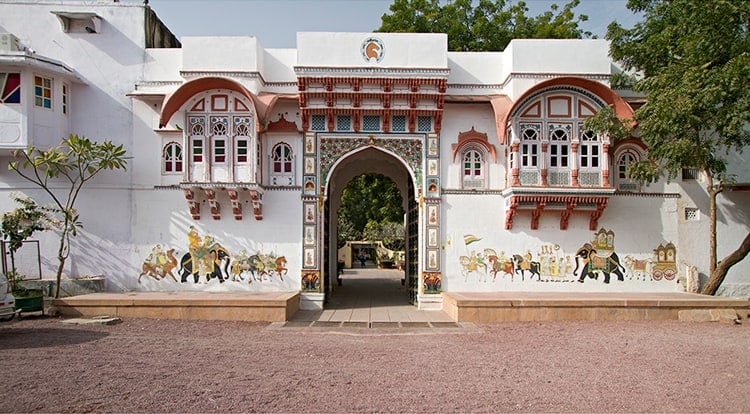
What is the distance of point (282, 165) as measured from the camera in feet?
45.0

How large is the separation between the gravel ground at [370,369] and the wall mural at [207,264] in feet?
7.87

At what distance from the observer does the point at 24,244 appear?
43.4 feet

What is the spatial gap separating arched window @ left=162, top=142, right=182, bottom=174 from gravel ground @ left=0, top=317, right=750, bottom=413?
4185mm

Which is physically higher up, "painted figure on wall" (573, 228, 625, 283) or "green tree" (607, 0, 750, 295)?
"green tree" (607, 0, 750, 295)

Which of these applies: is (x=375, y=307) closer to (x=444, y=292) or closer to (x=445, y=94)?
(x=444, y=292)

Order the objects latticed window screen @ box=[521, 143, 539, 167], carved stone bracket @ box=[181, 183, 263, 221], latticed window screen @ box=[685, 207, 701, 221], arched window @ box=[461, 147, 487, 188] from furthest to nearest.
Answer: latticed window screen @ box=[685, 207, 701, 221]
arched window @ box=[461, 147, 487, 188]
latticed window screen @ box=[521, 143, 539, 167]
carved stone bracket @ box=[181, 183, 263, 221]

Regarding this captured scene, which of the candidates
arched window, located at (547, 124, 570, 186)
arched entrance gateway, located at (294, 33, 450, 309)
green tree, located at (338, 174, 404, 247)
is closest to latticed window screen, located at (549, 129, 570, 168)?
arched window, located at (547, 124, 570, 186)

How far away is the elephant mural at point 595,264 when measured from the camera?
1362 cm

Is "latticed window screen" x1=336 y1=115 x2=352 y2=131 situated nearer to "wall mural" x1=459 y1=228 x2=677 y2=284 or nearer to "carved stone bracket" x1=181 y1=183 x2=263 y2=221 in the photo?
"carved stone bracket" x1=181 y1=183 x2=263 y2=221

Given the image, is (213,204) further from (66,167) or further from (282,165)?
(66,167)

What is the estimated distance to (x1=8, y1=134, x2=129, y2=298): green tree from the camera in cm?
1216

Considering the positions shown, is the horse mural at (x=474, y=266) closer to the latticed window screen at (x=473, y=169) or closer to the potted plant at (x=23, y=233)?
the latticed window screen at (x=473, y=169)

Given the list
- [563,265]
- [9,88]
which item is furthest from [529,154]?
[9,88]

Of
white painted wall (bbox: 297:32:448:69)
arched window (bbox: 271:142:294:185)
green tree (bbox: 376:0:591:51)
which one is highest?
green tree (bbox: 376:0:591:51)
